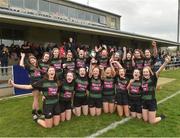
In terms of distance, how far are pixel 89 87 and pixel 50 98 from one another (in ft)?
4.67

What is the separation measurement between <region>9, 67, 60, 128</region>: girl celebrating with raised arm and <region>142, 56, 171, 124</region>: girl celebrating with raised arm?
7.14 ft

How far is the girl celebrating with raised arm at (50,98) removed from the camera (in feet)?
23.9

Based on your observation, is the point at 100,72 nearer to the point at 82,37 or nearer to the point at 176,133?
the point at 176,133

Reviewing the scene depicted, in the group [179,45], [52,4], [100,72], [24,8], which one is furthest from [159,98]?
[179,45]

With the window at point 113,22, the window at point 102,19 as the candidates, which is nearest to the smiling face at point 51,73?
the window at point 102,19

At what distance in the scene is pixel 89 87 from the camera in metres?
8.41

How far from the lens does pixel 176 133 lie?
6969 millimetres

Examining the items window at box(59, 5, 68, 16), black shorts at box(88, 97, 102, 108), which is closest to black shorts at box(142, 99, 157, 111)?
black shorts at box(88, 97, 102, 108)

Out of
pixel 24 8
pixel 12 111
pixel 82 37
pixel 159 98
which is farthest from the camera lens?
pixel 24 8

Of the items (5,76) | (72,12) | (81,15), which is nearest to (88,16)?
(81,15)

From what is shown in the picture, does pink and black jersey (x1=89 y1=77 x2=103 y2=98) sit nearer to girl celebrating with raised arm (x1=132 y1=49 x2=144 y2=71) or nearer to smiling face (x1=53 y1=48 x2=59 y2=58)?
smiling face (x1=53 y1=48 x2=59 y2=58)

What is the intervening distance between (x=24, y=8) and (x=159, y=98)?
60.4 feet

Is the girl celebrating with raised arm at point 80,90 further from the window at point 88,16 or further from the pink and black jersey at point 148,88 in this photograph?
the window at point 88,16

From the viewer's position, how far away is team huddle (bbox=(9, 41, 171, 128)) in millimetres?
7430
